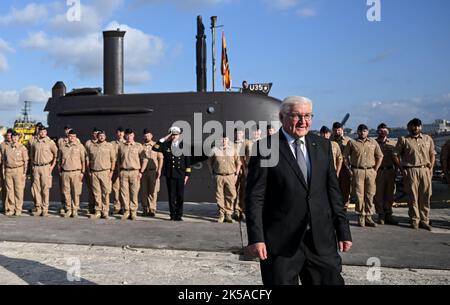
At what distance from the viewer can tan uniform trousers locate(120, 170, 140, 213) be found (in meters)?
7.66

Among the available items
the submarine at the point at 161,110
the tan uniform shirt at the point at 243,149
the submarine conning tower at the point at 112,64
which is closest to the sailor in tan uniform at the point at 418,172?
the tan uniform shirt at the point at 243,149

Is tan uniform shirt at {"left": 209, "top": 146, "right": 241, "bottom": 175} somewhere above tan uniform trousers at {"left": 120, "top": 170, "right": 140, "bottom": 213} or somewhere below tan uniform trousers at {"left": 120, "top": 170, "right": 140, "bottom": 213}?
above

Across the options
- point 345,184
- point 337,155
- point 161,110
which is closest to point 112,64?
point 161,110

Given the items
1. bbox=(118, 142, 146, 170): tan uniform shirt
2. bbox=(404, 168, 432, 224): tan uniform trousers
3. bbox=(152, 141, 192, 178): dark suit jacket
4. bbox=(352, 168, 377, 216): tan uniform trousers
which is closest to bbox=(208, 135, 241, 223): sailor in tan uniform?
bbox=(152, 141, 192, 178): dark suit jacket

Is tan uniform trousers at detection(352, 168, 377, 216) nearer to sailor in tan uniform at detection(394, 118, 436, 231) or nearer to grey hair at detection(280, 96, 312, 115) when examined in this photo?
sailor in tan uniform at detection(394, 118, 436, 231)

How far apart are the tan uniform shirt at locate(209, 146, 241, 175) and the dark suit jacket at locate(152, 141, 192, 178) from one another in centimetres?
53

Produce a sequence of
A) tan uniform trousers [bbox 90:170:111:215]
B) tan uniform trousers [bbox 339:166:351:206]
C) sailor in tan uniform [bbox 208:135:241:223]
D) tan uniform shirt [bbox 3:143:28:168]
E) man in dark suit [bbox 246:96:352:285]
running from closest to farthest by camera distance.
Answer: man in dark suit [bbox 246:96:352:285] < sailor in tan uniform [bbox 208:135:241:223] < tan uniform trousers [bbox 339:166:351:206] < tan uniform trousers [bbox 90:170:111:215] < tan uniform shirt [bbox 3:143:28:168]

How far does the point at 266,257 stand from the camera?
244cm

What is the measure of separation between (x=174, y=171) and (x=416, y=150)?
13.9 ft

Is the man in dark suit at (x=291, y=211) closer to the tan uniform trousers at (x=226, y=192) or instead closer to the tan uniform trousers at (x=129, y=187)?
the tan uniform trousers at (x=226, y=192)

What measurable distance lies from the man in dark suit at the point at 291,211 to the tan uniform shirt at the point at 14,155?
7031 mm

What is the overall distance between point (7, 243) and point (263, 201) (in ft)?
15.1

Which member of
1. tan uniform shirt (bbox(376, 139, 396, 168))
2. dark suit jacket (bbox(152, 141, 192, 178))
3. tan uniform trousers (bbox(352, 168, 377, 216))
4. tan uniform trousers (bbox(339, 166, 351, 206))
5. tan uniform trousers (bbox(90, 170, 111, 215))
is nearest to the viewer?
tan uniform trousers (bbox(352, 168, 377, 216))

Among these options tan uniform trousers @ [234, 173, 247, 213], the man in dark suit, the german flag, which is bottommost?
tan uniform trousers @ [234, 173, 247, 213]
